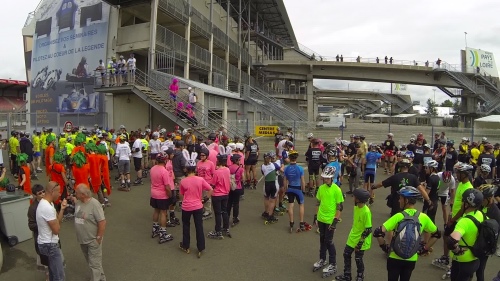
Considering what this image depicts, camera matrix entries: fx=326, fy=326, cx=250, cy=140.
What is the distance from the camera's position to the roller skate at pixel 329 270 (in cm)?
517

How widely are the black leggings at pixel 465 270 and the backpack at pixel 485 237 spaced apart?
0.16 meters

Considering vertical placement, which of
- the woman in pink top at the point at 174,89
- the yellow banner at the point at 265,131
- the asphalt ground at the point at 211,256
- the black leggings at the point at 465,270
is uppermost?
the woman in pink top at the point at 174,89

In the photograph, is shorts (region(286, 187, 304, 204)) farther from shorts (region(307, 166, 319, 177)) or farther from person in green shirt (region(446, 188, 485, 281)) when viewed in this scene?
person in green shirt (region(446, 188, 485, 281))

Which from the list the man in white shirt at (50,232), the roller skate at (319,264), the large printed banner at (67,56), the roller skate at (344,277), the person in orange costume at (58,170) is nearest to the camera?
the man in white shirt at (50,232)

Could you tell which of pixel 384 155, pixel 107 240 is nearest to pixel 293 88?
pixel 384 155

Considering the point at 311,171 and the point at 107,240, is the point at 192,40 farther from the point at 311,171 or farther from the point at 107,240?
the point at 107,240

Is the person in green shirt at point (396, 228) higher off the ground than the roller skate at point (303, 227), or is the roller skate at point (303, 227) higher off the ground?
the person in green shirt at point (396, 228)

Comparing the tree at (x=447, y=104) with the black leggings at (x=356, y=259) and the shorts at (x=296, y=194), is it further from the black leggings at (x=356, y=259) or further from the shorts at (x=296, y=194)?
the black leggings at (x=356, y=259)

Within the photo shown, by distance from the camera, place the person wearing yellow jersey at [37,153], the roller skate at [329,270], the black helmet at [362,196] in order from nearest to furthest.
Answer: the black helmet at [362,196]
the roller skate at [329,270]
the person wearing yellow jersey at [37,153]

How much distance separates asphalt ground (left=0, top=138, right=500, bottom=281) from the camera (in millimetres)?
5273

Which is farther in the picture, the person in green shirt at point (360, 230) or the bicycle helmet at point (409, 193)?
the person in green shirt at point (360, 230)

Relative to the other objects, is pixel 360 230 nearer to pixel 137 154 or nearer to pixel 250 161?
pixel 250 161

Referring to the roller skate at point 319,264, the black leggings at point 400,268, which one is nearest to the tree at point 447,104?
the roller skate at point 319,264

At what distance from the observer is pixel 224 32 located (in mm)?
33844
